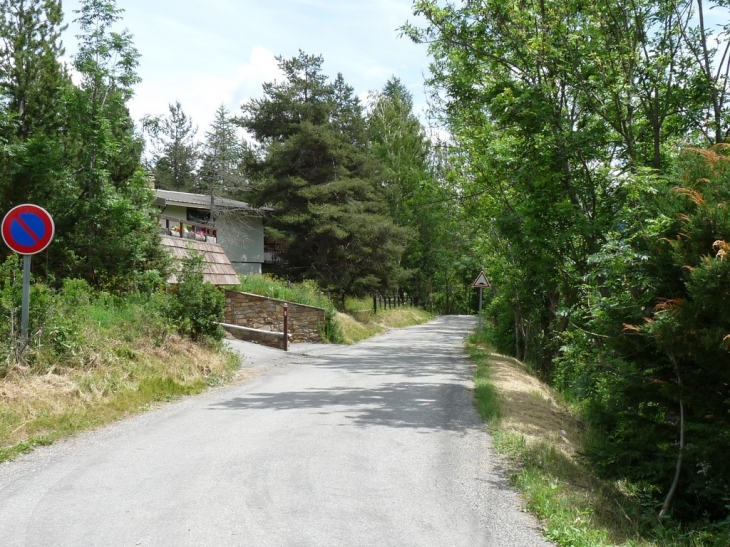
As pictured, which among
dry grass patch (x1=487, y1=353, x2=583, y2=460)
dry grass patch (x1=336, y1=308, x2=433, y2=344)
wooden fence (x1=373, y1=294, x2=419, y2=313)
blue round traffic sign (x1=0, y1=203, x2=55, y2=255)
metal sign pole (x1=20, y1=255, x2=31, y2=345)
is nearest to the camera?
blue round traffic sign (x1=0, y1=203, x2=55, y2=255)

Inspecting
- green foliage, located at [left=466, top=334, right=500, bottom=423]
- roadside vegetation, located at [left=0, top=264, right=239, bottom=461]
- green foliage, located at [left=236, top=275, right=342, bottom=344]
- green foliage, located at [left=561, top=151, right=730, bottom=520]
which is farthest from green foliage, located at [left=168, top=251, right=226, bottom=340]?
green foliage, located at [left=236, top=275, right=342, bottom=344]

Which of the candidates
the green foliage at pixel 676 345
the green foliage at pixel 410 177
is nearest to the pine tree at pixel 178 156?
the green foliage at pixel 410 177

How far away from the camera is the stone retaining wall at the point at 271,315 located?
25109 millimetres

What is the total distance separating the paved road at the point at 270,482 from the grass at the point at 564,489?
0.82 feet

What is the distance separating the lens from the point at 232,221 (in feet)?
129

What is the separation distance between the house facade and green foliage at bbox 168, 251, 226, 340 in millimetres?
21924

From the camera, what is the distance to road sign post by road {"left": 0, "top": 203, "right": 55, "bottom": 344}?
30.4 ft

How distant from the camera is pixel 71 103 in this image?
14.6 metres

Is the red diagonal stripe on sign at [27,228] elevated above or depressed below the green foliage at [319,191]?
below

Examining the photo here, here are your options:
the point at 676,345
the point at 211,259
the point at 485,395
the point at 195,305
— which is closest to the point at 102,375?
the point at 195,305

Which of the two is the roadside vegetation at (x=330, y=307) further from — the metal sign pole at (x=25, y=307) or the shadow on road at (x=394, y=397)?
the metal sign pole at (x=25, y=307)

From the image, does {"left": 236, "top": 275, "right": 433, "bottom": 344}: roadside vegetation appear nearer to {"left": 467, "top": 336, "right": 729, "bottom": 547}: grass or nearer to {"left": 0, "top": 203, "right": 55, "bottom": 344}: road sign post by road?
{"left": 467, "top": 336, "right": 729, "bottom": 547}: grass

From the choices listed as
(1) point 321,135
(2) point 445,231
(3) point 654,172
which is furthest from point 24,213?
(2) point 445,231

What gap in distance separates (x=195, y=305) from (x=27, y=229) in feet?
16.8
